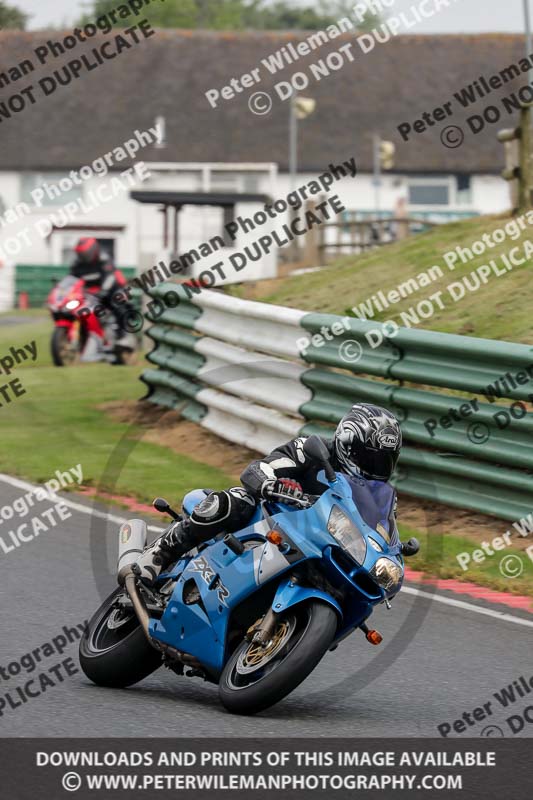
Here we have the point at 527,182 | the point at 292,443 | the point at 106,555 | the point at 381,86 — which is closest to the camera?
the point at 292,443

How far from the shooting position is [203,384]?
13.8 m

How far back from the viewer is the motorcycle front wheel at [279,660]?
18.7ft

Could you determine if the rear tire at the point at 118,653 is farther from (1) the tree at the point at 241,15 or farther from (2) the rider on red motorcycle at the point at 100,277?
(1) the tree at the point at 241,15

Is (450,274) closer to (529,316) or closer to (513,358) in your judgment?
(529,316)

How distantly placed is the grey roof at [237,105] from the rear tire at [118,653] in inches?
1881

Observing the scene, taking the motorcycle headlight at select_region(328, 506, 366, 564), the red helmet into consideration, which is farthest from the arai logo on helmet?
the red helmet

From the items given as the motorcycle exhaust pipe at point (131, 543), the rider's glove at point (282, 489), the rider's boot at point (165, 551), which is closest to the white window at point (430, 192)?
the motorcycle exhaust pipe at point (131, 543)

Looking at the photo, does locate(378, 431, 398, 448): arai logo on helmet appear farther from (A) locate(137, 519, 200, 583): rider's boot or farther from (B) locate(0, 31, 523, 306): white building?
(B) locate(0, 31, 523, 306): white building

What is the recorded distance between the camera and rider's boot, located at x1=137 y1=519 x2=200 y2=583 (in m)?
6.57

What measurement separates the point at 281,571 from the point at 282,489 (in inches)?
13.2

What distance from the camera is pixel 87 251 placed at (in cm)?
2030

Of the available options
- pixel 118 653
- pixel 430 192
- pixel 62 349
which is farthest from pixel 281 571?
pixel 430 192

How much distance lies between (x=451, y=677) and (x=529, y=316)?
6071 mm

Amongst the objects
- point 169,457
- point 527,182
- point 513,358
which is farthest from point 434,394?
point 527,182
